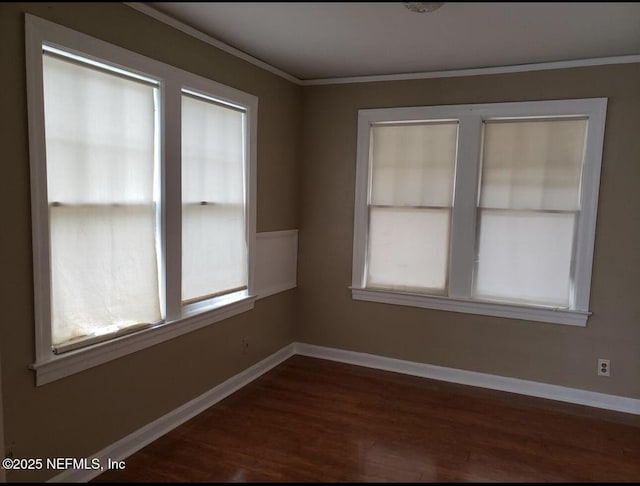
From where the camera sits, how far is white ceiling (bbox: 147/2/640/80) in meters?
2.39

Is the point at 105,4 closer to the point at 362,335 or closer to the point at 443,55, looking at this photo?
the point at 443,55

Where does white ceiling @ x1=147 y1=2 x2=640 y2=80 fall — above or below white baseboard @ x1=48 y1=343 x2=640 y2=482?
above

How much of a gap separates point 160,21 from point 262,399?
2528 mm

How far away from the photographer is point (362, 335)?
4047 millimetres

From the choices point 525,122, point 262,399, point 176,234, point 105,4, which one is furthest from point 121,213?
point 525,122

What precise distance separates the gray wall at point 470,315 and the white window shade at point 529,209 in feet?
0.62

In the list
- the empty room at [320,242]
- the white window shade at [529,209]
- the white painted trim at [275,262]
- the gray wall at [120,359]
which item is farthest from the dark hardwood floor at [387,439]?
the white window shade at [529,209]

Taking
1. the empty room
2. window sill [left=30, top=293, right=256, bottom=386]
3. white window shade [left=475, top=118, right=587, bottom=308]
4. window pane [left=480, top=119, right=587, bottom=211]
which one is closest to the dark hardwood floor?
the empty room

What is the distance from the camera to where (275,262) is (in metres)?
3.91

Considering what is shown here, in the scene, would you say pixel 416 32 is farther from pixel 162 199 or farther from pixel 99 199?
pixel 99 199

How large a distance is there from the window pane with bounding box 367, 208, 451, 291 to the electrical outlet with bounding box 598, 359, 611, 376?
1.22m

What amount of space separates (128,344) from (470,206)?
8.55 feet

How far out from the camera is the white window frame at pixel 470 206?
325 cm

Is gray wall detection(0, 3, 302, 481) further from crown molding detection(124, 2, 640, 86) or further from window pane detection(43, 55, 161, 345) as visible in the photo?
window pane detection(43, 55, 161, 345)
